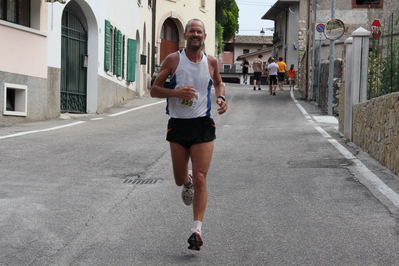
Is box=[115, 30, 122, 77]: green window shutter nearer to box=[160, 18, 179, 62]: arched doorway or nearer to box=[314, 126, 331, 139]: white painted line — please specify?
box=[314, 126, 331, 139]: white painted line

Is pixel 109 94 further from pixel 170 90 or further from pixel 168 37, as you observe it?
pixel 168 37

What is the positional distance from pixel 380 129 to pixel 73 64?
12.0m

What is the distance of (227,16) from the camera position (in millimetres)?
65062

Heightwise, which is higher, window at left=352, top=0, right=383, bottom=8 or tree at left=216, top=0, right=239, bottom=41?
tree at left=216, top=0, right=239, bottom=41

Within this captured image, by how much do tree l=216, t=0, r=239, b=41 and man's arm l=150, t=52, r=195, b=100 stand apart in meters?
53.6

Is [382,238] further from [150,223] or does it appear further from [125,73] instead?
[125,73]

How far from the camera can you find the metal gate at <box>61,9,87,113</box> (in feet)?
63.2

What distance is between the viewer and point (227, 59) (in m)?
101

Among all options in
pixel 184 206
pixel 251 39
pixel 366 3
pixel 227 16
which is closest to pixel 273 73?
pixel 366 3

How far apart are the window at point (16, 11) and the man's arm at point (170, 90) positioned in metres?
11.3

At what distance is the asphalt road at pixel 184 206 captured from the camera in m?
5.00

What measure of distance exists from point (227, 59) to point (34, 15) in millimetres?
84905

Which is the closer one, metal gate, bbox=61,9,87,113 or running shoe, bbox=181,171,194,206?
running shoe, bbox=181,171,194,206

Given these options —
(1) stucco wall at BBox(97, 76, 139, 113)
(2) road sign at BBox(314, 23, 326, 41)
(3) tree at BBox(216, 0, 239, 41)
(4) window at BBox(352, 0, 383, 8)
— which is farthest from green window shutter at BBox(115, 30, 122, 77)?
(3) tree at BBox(216, 0, 239, 41)
